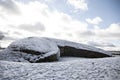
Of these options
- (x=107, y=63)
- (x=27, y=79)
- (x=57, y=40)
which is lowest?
(x=27, y=79)

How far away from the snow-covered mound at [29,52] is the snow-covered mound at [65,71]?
0.98 m

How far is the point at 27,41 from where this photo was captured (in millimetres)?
3367

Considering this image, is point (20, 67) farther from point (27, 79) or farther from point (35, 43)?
point (35, 43)

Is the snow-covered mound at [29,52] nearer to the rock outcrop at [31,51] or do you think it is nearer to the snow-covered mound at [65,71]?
the rock outcrop at [31,51]

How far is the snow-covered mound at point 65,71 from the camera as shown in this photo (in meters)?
1.77

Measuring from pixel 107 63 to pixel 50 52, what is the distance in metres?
1.40

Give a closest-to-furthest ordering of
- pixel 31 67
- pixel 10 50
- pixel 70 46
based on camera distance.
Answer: pixel 31 67
pixel 10 50
pixel 70 46

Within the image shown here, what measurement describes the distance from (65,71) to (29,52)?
1.42 meters

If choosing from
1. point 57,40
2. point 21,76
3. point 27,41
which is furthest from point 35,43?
point 21,76

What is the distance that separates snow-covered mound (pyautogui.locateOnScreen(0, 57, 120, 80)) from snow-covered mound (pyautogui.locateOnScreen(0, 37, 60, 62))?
0.98 metres

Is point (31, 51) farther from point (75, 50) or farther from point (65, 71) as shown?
point (65, 71)

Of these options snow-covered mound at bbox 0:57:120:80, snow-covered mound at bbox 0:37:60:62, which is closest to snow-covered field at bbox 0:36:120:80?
snow-covered mound at bbox 0:57:120:80

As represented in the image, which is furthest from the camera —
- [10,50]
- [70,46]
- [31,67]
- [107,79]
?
[70,46]

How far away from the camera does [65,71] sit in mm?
1884
